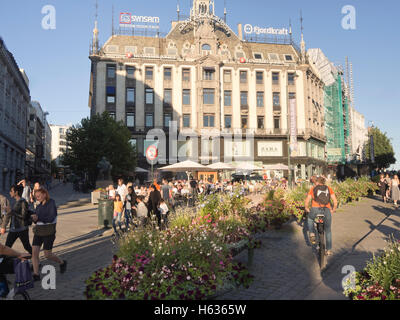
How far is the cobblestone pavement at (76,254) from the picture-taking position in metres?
5.16

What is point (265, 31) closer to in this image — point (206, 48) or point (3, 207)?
point (206, 48)

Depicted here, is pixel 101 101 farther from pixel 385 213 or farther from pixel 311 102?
pixel 385 213

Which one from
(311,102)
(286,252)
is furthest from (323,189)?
(311,102)

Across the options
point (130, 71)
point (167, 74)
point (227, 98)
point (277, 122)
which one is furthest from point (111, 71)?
point (277, 122)

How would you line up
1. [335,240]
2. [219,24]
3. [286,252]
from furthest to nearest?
1. [219,24]
2. [335,240]
3. [286,252]

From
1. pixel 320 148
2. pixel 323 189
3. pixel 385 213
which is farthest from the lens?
pixel 320 148

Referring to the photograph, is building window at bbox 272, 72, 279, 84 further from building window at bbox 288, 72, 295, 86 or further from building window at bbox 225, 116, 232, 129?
building window at bbox 225, 116, 232, 129

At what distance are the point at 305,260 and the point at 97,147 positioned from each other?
1229 inches

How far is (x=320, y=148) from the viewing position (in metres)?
50.4

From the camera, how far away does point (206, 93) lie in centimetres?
4300

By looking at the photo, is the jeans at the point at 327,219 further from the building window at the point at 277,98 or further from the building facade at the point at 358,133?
the building facade at the point at 358,133

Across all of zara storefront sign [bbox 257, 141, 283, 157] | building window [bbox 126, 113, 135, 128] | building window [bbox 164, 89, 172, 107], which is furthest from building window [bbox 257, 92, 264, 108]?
building window [bbox 126, 113, 135, 128]

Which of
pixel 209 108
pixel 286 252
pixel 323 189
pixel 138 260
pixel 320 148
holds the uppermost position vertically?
pixel 209 108

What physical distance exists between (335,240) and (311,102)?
137 feet
